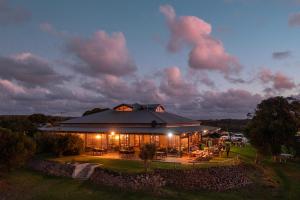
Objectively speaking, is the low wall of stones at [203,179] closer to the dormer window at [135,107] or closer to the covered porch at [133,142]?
the covered porch at [133,142]

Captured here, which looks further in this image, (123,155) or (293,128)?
(293,128)

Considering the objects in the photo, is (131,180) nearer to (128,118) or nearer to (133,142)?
(133,142)

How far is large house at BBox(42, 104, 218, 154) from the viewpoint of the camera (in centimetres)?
3156

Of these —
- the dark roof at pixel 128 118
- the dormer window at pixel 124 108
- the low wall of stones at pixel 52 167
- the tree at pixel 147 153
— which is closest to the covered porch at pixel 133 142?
the dark roof at pixel 128 118

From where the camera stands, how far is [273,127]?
31094 mm

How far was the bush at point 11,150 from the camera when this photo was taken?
2447 cm

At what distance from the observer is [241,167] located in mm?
26234

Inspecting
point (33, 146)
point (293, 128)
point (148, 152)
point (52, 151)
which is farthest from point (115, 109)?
point (293, 128)

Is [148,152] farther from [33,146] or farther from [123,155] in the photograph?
[33,146]

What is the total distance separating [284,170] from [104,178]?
709 inches

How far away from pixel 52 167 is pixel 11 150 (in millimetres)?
4048

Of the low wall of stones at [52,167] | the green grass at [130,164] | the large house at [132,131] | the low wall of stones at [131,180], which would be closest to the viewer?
the low wall of stones at [131,180]

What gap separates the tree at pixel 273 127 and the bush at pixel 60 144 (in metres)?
18.7

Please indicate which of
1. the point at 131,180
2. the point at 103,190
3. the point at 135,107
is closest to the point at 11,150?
the point at 103,190
